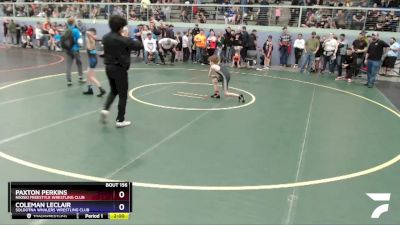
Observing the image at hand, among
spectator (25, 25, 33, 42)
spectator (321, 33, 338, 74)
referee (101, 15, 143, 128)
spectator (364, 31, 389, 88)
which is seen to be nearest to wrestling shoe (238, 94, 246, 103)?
referee (101, 15, 143, 128)

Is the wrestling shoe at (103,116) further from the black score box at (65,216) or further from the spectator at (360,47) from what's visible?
the spectator at (360,47)

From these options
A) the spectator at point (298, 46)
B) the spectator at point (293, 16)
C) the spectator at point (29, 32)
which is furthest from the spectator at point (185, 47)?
the spectator at point (29, 32)

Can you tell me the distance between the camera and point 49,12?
28328 millimetres

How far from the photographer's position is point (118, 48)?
23.8 feet

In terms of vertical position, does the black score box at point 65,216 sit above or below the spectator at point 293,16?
below

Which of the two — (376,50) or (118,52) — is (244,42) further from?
(118,52)

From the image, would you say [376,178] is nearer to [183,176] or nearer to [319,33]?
[183,176]

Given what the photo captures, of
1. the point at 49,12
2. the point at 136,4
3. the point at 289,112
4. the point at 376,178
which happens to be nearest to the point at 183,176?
the point at 376,178

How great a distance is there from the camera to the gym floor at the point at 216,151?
16.1ft

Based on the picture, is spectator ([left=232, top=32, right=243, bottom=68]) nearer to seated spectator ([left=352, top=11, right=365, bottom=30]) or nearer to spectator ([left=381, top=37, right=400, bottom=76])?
seated spectator ([left=352, top=11, right=365, bottom=30])

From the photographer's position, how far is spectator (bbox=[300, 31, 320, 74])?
1709cm

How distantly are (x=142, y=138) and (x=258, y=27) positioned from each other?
1479 centimetres

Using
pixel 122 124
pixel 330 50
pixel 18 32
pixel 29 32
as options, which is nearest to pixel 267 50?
pixel 330 50
